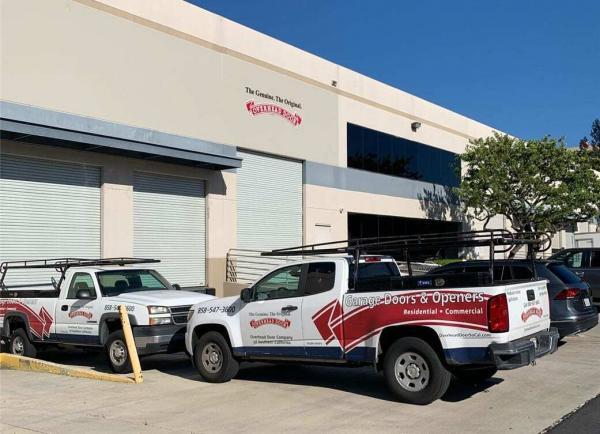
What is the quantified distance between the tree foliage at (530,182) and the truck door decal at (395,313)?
23.8 m

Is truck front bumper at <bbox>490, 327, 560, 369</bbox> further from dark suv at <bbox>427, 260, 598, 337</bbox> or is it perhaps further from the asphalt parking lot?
dark suv at <bbox>427, 260, 598, 337</bbox>

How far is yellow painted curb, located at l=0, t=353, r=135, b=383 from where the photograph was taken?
31.8 feet

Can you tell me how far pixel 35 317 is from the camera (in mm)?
11961

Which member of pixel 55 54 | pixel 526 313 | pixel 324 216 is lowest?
pixel 526 313

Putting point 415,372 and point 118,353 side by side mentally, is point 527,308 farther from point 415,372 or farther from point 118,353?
point 118,353

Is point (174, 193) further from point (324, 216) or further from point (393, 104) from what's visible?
point (393, 104)

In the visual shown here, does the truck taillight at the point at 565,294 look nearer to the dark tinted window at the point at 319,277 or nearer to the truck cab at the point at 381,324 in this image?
the truck cab at the point at 381,324

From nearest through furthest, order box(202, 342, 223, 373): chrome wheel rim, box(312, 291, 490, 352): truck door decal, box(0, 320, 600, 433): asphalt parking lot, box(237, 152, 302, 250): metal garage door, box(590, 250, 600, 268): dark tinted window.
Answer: box(0, 320, 600, 433): asphalt parking lot → box(312, 291, 490, 352): truck door decal → box(202, 342, 223, 373): chrome wheel rim → box(590, 250, 600, 268): dark tinted window → box(237, 152, 302, 250): metal garage door

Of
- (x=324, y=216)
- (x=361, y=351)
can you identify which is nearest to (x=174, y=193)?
(x=324, y=216)

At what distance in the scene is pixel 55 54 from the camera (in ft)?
54.2

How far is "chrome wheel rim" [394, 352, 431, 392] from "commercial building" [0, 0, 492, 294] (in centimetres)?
1127

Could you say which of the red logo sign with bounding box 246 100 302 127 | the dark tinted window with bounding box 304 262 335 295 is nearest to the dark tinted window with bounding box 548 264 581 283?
the dark tinted window with bounding box 304 262 335 295

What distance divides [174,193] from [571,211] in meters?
20.3

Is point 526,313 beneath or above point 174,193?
beneath
